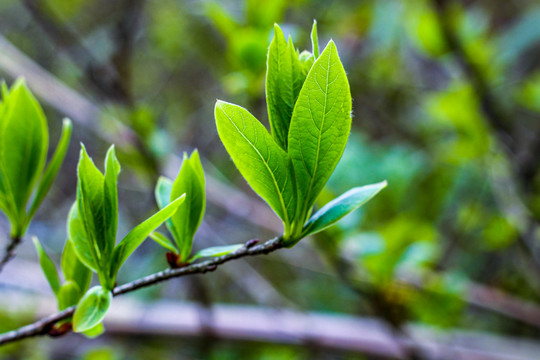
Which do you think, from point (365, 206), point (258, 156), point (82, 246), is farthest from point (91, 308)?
point (365, 206)

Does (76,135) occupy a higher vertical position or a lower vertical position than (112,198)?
higher

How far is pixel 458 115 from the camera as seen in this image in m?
1.12

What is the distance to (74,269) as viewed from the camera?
353 mm

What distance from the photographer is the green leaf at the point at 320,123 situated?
0.26 metres

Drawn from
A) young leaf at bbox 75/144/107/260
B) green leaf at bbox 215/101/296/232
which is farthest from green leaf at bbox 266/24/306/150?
young leaf at bbox 75/144/107/260

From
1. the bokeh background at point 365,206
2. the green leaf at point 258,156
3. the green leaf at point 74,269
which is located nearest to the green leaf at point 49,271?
the green leaf at point 74,269

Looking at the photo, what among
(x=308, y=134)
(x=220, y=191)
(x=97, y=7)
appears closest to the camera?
(x=308, y=134)

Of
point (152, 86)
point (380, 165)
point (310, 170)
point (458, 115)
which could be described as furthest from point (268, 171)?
point (152, 86)

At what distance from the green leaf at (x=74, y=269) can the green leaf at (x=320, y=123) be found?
0.59 feet

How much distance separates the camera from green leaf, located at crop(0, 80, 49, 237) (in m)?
0.37

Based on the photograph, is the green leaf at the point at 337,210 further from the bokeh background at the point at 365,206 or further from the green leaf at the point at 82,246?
the bokeh background at the point at 365,206

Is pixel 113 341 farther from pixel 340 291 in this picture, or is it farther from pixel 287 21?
pixel 287 21

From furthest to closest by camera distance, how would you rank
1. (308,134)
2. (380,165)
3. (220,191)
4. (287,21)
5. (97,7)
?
(97,7)
(287,21)
(220,191)
(380,165)
(308,134)

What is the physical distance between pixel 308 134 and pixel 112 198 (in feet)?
0.42
